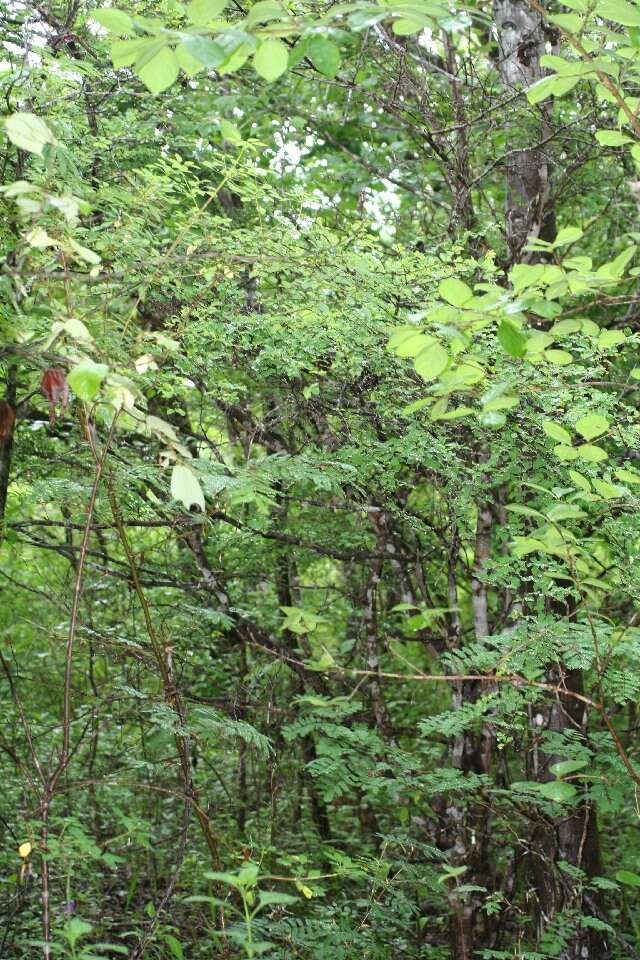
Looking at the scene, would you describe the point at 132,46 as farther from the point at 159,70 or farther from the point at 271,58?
the point at 271,58

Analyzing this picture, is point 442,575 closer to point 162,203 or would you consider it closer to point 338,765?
point 338,765

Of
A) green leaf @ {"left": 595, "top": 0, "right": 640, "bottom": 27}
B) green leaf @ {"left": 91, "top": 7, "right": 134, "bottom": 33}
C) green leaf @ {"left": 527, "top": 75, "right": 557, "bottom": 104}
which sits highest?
green leaf @ {"left": 595, "top": 0, "right": 640, "bottom": 27}

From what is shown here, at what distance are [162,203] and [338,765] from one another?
255 cm

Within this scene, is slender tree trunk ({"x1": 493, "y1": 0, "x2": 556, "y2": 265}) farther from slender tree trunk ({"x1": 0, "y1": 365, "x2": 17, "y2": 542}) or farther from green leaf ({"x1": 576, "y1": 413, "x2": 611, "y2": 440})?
green leaf ({"x1": 576, "y1": 413, "x2": 611, "y2": 440})

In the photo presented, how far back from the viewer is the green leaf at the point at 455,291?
1.88m

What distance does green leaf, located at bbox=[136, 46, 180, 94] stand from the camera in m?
1.58

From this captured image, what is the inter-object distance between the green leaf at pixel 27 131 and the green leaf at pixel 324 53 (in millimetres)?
616

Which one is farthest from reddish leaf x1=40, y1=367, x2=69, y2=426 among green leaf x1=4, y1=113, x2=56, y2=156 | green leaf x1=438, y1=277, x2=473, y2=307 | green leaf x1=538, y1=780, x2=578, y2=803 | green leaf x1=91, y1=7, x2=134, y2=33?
green leaf x1=538, y1=780, x2=578, y2=803

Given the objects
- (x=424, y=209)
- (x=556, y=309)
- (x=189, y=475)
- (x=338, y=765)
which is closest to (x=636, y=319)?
(x=424, y=209)

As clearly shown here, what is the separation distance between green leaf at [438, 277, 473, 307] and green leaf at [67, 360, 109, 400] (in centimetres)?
71

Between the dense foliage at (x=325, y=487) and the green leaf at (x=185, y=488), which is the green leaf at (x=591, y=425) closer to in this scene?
the dense foliage at (x=325, y=487)

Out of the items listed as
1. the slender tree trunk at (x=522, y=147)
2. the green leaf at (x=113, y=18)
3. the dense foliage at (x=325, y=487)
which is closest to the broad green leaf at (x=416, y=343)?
the dense foliage at (x=325, y=487)

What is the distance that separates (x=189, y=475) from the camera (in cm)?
186

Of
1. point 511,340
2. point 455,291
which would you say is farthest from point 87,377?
point 511,340
